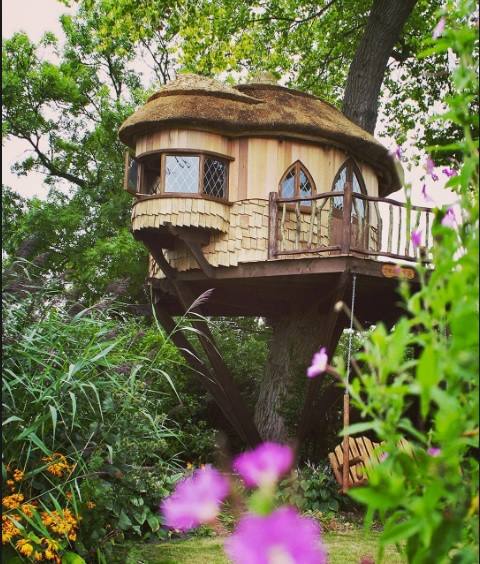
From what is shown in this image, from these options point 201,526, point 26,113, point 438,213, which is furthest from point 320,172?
point 26,113

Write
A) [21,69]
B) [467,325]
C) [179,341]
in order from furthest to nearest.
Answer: [21,69] < [179,341] < [467,325]

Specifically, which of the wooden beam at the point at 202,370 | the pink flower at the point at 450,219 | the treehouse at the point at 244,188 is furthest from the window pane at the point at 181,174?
the pink flower at the point at 450,219

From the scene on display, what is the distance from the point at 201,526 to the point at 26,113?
14.6 metres

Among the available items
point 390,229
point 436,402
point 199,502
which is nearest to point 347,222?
point 390,229

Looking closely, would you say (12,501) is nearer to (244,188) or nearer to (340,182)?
(244,188)

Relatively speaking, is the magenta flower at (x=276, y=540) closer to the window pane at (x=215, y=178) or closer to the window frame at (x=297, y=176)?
the window pane at (x=215, y=178)

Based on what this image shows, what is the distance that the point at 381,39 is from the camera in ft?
43.6

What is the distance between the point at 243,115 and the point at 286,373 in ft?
13.5

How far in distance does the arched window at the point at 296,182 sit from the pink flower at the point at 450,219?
8.95 meters

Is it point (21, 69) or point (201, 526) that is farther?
point (21, 69)

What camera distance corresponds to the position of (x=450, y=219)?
2.02 meters

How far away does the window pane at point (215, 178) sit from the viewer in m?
10.7

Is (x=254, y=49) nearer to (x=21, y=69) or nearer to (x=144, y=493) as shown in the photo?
(x=21, y=69)

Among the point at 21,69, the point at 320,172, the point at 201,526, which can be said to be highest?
the point at 21,69
